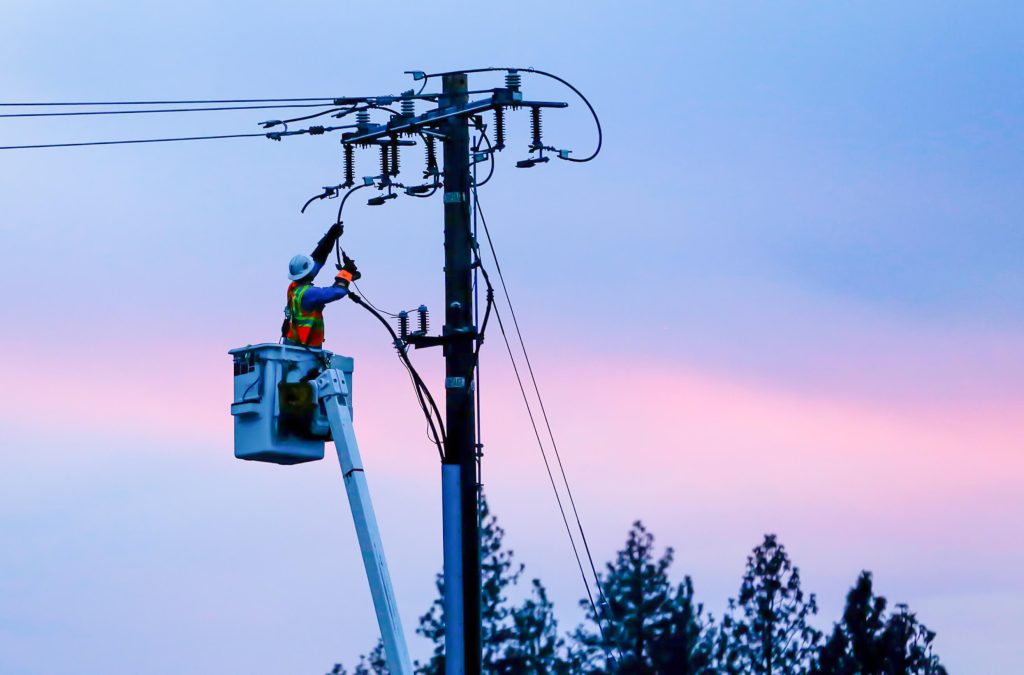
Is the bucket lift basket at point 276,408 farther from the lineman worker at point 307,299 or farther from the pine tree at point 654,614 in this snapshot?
the pine tree at point 654,614

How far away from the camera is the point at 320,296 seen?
934 inches

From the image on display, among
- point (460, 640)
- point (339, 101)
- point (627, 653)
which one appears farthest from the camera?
point (627, 653)

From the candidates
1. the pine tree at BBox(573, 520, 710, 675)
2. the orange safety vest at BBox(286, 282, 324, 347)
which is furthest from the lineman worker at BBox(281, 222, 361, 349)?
the pine tree at BBox(573, 520, 710, 675)

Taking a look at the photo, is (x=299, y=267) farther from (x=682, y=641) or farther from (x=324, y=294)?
(x=682, y=641)

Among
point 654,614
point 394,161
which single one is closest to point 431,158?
point 394,161

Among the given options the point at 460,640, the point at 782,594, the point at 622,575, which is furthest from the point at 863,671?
the point at 460,640

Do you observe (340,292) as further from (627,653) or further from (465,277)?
(627,653)

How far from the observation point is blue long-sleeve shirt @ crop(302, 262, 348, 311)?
23.7 metres

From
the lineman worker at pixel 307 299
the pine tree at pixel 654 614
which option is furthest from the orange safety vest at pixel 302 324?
the pine tree at pixel 654 614

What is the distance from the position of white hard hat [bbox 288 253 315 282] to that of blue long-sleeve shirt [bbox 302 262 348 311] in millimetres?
238

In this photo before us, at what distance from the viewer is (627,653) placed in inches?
1960

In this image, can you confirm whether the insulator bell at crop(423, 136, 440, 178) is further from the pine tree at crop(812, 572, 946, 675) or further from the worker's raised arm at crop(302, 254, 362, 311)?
the pine tree at crop(812, 572, 946, 675)

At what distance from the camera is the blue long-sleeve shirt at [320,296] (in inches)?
934

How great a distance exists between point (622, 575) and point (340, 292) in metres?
27.7
